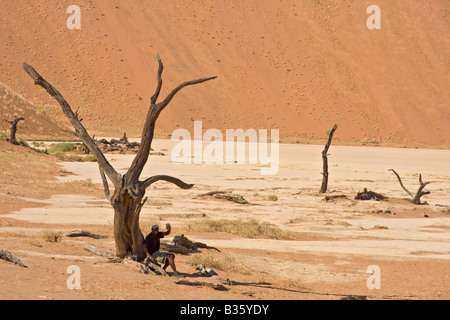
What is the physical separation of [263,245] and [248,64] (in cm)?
7844

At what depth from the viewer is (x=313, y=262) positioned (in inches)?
532

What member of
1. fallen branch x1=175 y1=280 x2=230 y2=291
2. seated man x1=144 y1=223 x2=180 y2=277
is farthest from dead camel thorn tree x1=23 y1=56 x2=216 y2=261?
fallen branch x1=175 y1=280 x2=230 y2=291

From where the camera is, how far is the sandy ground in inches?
369

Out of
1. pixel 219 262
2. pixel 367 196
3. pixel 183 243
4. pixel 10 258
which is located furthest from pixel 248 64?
pixel 10 258

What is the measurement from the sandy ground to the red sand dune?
172 feet

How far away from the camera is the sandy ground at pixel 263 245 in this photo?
9375 mm

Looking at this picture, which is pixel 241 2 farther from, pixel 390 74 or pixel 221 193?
pixel 221 193

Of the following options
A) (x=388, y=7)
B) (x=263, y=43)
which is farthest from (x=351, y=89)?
(x=388, y=7)

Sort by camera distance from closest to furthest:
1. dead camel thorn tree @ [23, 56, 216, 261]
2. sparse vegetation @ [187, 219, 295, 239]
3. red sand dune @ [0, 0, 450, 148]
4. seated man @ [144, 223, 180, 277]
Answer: dead camel thorn tree @ [23, 56, 216, 261]
seated man @ [144, 223, 180, 277]
sparse vegetation @ [187, 219, 295, 239]
red sand dune @ [0, 0, 450, 148]

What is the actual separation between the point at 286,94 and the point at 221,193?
67.2m

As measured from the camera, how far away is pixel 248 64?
92250 mm

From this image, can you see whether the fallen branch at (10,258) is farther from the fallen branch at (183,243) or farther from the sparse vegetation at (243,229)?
the sparse vegetation at (243,229)

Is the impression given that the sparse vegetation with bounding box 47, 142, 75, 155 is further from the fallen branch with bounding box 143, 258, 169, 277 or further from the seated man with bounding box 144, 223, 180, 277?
the fallen branch with bounding box 143, 258, 169, 277

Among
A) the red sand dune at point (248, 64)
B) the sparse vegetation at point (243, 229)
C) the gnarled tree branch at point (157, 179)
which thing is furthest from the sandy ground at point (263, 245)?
the red sand dune at point (248, 64)
